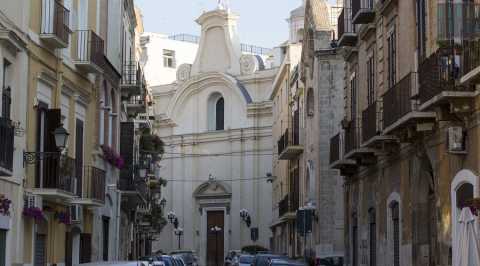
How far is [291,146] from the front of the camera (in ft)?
173

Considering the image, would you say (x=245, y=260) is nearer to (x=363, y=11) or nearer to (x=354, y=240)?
(x=354, y=240)

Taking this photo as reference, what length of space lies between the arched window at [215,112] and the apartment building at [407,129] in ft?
146

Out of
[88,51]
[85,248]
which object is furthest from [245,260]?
[88,51]

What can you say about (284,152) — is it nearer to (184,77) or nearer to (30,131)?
(184,77)

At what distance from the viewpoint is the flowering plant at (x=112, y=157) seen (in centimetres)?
3148

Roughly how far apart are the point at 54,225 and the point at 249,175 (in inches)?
1982

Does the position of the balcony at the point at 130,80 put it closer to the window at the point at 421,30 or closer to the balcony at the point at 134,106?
the balcony at the point at 134,106

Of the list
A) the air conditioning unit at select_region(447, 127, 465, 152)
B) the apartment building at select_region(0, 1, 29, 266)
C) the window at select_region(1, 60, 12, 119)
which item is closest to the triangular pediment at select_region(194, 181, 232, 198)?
the apartment building at select_region(0, 1, 29, 266)

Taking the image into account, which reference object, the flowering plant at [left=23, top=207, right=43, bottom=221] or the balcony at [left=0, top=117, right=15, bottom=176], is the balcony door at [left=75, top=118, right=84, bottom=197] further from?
the balcony at [left=0, top=117, right=15, bottom=176]

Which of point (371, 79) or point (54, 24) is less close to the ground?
point (54, 24)

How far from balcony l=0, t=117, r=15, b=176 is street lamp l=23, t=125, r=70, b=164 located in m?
1.41

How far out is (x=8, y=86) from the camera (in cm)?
2125

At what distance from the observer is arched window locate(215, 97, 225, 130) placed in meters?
77.6

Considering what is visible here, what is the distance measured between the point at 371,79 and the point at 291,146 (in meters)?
24.6
